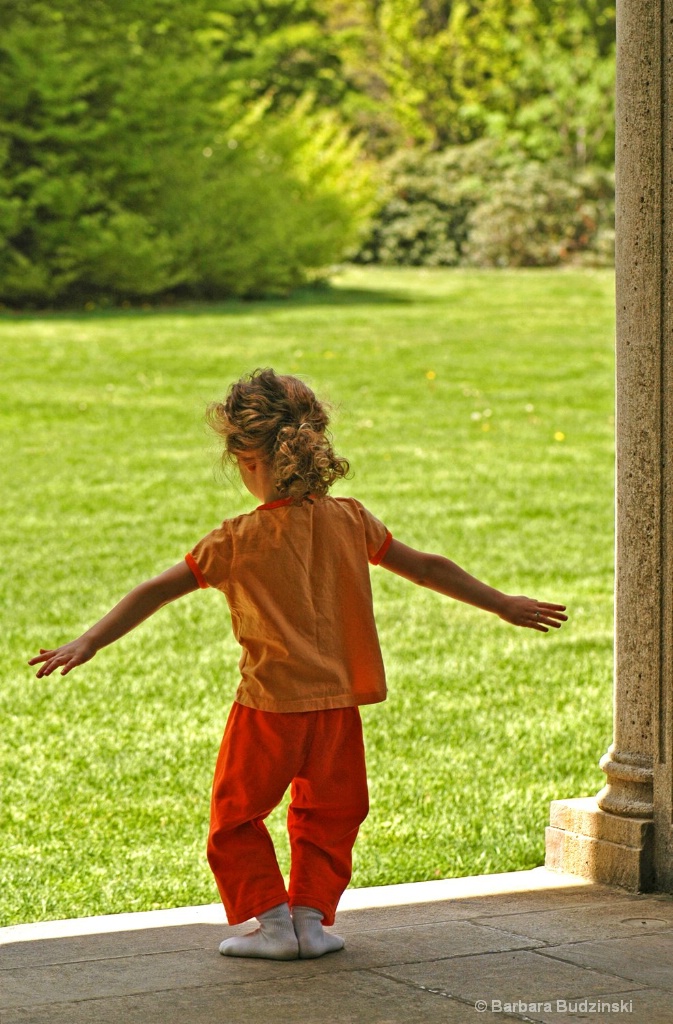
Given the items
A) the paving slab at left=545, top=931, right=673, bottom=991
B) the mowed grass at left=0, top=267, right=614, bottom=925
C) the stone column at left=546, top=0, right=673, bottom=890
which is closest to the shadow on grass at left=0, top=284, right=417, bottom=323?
the mowed grass at left=0, top=267, right=614, bottom=925

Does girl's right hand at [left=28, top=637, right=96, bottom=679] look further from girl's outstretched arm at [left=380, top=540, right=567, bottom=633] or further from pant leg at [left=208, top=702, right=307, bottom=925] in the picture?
girl's outstretched arm at [left=380, top=540, right=567, bottom=633]

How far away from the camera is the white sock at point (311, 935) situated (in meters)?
3.19

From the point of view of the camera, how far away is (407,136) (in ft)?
119

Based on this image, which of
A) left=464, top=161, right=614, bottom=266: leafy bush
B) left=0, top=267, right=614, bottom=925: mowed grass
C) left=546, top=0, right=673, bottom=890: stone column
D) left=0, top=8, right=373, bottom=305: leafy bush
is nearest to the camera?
left=546, top=0, right=673, bottom=890: stone column

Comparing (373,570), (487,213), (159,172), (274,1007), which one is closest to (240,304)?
(159,172)

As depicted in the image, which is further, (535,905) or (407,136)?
(407,136)

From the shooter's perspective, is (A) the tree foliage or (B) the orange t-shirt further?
(A) the tree foliage

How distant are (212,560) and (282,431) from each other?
317 millimetres

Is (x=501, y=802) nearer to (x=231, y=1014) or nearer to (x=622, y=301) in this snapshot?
(x=622, y=301)

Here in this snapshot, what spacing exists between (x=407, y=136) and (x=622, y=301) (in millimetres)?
33622

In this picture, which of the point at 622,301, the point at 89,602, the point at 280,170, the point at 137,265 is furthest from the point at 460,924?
the point at 280,170

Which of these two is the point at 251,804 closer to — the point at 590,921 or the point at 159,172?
the point at 590,921

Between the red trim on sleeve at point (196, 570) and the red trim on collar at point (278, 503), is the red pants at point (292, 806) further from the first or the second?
the red trim on collar at point (278, 503)

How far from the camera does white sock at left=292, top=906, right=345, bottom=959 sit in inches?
126
